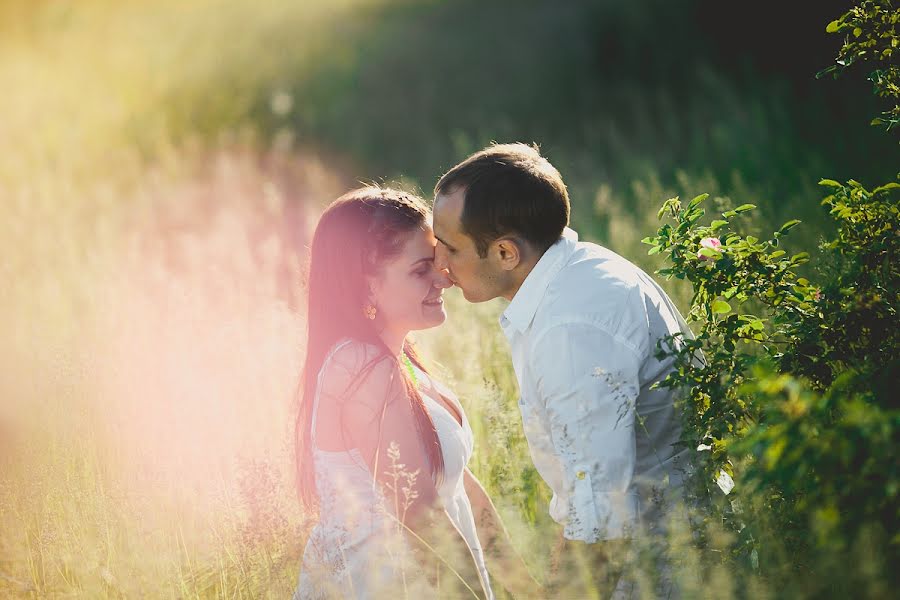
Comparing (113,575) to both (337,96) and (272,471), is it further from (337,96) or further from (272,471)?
(337,96)

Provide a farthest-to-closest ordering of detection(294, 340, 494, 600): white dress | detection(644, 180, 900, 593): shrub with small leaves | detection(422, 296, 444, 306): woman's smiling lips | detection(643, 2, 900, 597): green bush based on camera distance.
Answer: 1. detection(422, 296, 444, 306): woman's smiling lips
2. detection(294, 340, 494, 600): white dress
3. detection(644, 180, 900, 593): shrub with small leaves
4. detection(643, 2, 900, 597): green bush

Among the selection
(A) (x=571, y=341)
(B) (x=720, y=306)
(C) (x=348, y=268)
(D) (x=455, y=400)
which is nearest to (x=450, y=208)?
(C) (x=348, y=268)

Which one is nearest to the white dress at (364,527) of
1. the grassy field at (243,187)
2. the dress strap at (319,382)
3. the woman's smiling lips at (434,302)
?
the dress strap at (319,382)

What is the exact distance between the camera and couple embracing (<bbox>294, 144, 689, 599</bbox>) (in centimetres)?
264

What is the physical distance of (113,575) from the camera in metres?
3.21

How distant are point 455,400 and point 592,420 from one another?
114 cm

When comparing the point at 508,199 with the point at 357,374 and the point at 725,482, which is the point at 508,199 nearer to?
the point at 357,374

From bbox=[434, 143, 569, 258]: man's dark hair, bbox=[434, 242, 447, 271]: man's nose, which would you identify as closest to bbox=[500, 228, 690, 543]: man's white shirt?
bbox=[434, 143, 569, 258]: man's dark hair

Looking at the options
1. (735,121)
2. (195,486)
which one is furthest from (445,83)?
(195,486)

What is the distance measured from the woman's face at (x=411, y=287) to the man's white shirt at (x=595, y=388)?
453mm

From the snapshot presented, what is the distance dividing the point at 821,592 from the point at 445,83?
12504 mm

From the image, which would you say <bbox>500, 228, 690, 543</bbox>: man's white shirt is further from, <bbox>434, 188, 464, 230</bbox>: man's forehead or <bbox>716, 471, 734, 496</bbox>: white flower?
<bbox>434, 188, 464, 230</bbox>: man's forehead

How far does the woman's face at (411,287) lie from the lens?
3.38 metres

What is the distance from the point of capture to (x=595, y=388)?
2.64 m
